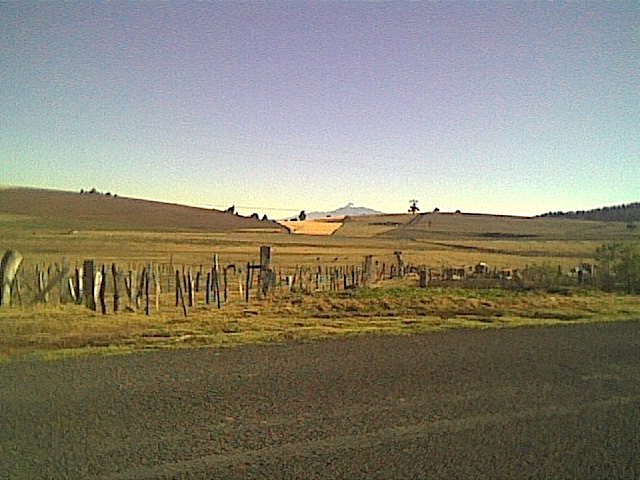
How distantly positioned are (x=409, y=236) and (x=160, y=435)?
328 feet

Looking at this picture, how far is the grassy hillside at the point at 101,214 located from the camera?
268ft

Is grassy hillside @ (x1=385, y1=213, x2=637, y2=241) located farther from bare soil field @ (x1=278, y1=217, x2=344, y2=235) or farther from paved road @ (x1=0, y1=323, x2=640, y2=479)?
paved road @ (x1=0, y1=323, x2=640, y2=479)

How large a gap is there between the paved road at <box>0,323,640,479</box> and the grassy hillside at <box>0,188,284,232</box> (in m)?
72.3

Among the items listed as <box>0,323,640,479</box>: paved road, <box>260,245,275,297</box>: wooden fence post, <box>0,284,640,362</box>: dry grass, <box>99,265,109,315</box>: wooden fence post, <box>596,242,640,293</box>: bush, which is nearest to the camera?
<box>0,323,640,479</box>: paved road

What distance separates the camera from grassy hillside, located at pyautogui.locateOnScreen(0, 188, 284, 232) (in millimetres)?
81750

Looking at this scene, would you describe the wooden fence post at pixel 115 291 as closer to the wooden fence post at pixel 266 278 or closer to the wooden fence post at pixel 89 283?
the wooden fence post at pixel 89 283

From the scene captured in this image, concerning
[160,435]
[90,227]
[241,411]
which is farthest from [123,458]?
[90,227]

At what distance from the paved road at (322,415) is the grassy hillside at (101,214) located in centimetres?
7231

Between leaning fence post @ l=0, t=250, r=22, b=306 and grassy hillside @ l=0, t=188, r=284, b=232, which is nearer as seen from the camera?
leaning fence post @ l=0, t=250, r=22, b=306

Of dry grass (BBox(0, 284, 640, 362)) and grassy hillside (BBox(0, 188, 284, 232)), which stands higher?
grassy hillside (BBox(0, 188, 284, 232))

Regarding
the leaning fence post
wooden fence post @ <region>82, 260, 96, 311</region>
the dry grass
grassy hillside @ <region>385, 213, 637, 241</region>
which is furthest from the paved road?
grassy hillside @ <region>385, 213, 637, 241</region>

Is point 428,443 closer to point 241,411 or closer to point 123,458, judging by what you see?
point 241,411

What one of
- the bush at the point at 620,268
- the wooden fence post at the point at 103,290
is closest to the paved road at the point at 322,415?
the wooden fence post at the point at 103,290

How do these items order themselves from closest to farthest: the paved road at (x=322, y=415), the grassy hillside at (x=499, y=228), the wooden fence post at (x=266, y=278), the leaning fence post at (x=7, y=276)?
the paved road at (x=322, y=415) < the leaning fence post at (x=7, y=276) < the wooden fence post at (x=266, y=278) < the grassy hillside at (x=499, y=228)
